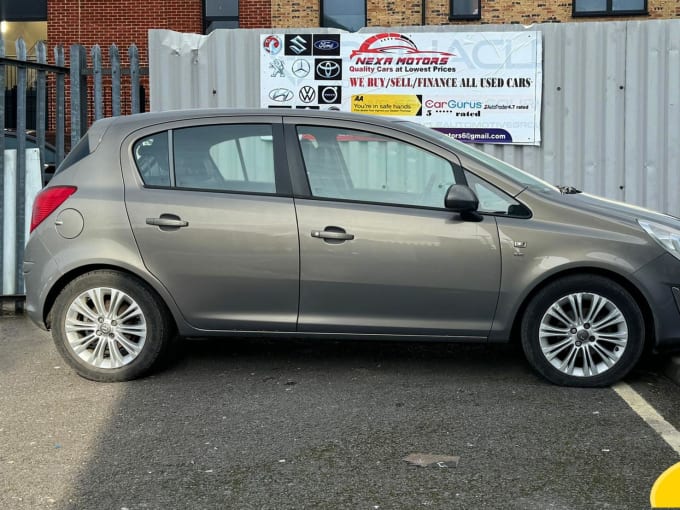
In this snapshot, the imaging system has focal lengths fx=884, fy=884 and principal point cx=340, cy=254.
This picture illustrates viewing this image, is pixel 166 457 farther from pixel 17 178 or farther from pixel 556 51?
pixel 556 51

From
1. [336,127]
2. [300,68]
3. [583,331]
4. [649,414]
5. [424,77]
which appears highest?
[300,68]

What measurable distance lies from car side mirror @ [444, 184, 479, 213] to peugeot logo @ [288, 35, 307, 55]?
4504 millimetres

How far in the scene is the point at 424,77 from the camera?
368 inches

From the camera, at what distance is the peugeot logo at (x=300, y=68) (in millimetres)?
9414

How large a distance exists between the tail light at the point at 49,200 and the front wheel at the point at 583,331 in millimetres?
3024

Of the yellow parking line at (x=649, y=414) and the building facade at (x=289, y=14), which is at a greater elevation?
the building facade at (x=289, y=14)

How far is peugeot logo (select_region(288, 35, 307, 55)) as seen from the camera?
30.8 feet

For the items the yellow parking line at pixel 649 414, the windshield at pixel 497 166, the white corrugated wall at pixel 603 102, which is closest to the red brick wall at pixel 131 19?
the white corrugated wall at pixel 603 102

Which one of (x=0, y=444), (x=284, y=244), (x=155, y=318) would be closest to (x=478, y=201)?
(x=284, y=244)

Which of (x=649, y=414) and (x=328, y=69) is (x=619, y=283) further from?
(x=328, y=69)

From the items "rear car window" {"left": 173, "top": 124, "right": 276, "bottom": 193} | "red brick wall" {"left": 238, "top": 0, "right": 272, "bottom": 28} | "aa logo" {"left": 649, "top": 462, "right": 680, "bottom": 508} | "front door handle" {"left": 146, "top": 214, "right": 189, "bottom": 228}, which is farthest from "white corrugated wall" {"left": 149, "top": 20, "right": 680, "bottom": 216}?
"red brick wall" {"left": 238, "top": 0, "right": 272, "bottom": 28}

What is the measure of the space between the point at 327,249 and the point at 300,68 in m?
4.42

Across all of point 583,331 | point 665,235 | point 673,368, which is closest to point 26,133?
point 583,331

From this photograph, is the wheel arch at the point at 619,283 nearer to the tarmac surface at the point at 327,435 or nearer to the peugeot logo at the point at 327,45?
the tarmac surface at the point at 327,435
